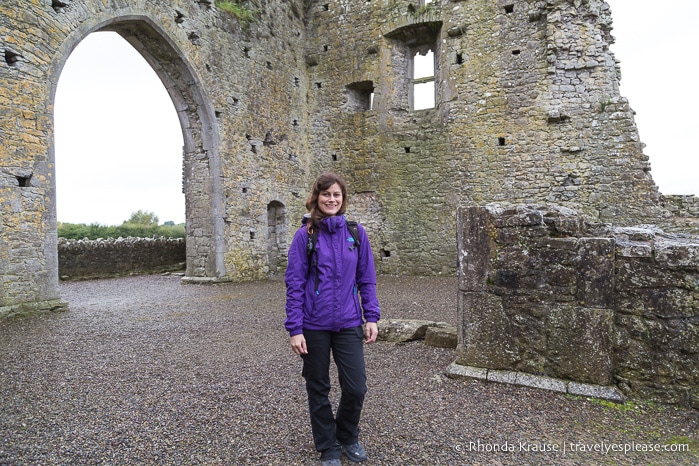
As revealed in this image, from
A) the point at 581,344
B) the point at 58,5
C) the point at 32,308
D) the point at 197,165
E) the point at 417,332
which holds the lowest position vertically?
the point at 417,332

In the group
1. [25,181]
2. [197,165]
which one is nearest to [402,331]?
[25,181]

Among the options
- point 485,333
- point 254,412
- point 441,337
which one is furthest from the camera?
point 441,337

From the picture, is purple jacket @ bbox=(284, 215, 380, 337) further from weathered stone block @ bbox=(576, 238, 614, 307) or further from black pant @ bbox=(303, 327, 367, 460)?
weathered stone block @ bbox=(576, 238, 614, 307)

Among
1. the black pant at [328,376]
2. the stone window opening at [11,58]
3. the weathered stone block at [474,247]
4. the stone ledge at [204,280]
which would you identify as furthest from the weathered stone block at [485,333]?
the stone ledge at [204,280]

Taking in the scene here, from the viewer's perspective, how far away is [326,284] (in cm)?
239

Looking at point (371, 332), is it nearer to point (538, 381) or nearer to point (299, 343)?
point (299, 343)

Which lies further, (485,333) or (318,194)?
(485,333)

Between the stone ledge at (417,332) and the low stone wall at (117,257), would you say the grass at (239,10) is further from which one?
the stone ledge at (417,332)

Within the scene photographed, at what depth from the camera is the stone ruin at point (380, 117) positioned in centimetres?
943

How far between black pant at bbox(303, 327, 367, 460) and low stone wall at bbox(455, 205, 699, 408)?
1625mm

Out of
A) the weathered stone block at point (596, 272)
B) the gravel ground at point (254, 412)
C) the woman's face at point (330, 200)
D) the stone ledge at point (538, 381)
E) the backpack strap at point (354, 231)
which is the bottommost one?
the gravel ground at point (254, 412)

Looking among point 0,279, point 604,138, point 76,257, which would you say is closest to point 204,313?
point 0,279

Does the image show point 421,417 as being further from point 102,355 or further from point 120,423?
point 102,355

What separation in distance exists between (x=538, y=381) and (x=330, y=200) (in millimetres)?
2308
